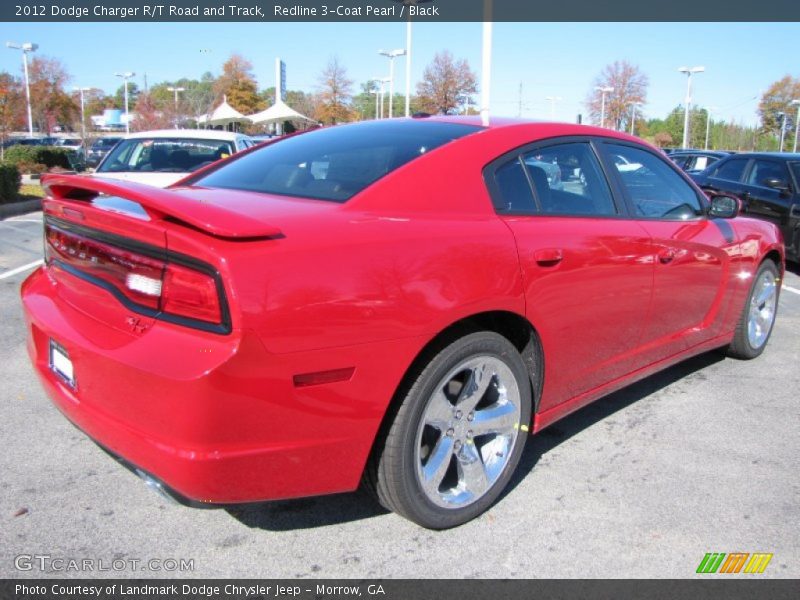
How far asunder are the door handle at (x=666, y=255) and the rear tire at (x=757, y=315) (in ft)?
4.75

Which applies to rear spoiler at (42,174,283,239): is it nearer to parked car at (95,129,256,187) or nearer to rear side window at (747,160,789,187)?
parked car at (95,129,256,187)

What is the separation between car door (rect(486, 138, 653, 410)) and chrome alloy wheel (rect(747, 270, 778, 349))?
6.22 ft

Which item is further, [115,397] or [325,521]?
[325,521]

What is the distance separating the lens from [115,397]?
2209 millimetres

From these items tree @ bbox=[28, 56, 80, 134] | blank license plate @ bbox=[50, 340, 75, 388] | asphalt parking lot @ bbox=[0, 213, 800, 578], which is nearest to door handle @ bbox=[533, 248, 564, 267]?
asphalt parking lot @ bbox=[0, 213, 800, 578]

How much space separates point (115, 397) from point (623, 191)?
257cm

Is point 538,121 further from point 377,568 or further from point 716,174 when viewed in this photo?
point 716,174

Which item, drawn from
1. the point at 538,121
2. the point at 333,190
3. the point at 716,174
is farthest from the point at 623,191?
the point at 716,174

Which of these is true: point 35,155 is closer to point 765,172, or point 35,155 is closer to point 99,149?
point 99,149

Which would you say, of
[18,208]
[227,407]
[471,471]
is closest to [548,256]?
[471,471]

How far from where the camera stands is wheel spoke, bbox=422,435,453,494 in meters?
2.57

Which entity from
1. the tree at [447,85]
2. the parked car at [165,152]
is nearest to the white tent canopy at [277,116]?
the tree at [447,85]

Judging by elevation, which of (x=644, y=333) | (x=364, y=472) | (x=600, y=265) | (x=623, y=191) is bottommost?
(x=364, y=472)

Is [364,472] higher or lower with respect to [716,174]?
lower
